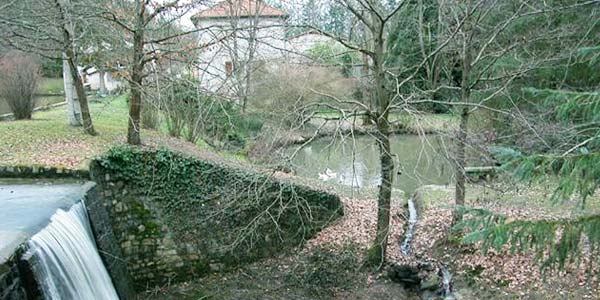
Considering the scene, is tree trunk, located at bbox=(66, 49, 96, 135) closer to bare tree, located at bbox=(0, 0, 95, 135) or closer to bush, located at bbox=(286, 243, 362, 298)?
bare tree, located at bbox=(0, 0, 95, 135)

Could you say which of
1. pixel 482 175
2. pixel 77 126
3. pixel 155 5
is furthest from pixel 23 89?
pixel 482 175

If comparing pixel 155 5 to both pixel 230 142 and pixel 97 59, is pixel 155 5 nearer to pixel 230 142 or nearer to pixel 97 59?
pixel 97 59

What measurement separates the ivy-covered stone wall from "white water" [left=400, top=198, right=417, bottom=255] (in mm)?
2088

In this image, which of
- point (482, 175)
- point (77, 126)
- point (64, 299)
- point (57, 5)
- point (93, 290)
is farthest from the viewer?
point (482, 175)

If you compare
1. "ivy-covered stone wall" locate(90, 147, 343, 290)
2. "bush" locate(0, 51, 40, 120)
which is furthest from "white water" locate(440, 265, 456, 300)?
"bush" locate(0, 51, 40, 120)

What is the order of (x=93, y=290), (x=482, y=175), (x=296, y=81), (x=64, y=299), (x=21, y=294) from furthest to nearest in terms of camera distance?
(x=296, y=81), (x=482, y=175), (x=93, y=290), (x=64, y=299), (x=21, y=294)

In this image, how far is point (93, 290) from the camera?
641cm

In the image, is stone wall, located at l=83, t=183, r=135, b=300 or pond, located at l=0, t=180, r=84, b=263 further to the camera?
stone wall, located at l=83, t=183, r=135, b=300

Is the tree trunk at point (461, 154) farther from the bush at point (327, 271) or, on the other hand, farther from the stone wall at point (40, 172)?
the stone wall at point (40, 172)

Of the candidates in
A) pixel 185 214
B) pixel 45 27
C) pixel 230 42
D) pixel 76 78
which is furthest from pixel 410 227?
pixel 45 27

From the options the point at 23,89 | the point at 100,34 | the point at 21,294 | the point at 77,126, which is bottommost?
the point at 21,294

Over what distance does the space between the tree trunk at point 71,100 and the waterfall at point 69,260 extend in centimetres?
552

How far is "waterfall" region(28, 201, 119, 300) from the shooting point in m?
5.40

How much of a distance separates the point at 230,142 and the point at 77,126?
6.54 meters
